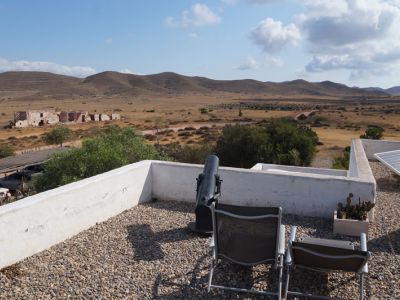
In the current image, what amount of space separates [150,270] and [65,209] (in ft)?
5.80

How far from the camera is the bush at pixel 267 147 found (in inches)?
854

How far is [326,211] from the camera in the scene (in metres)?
7.35

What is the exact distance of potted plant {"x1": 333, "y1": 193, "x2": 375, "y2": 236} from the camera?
658 cm

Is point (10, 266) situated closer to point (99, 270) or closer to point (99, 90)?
point (99, 270)

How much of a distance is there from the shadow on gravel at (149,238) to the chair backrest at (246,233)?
1.10m

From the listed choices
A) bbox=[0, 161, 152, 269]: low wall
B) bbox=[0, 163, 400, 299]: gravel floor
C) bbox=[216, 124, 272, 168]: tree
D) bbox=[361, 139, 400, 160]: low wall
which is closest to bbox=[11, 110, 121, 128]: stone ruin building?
bbox=[216, 124, 272, 168]: tree

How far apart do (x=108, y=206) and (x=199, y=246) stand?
1.95 m

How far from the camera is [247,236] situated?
15.6 ft

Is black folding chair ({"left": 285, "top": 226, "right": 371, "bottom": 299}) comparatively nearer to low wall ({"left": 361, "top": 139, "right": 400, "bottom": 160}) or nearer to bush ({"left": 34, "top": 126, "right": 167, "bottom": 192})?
bush ({"left": 34, "top": 126, "right": 167, "bottom": 192})

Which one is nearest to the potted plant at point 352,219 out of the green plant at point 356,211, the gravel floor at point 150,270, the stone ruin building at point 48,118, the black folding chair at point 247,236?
the green plant at point 356,211

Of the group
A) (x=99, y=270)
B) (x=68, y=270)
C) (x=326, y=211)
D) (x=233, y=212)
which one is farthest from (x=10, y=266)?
(x=326, y=211)

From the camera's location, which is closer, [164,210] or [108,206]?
[108,206]

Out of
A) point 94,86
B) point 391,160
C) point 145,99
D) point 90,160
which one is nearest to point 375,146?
point 391,160

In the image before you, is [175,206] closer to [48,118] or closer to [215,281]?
[215,281]
